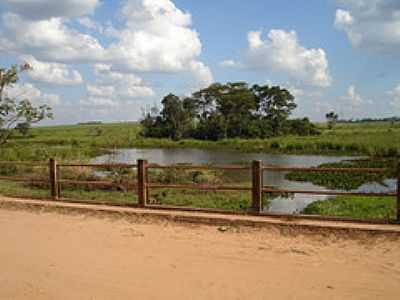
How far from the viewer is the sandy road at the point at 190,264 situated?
4789 millimetres

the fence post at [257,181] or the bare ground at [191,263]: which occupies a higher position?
the fence post at [257,181]

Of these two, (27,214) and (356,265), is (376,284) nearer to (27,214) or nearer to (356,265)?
(356,265)

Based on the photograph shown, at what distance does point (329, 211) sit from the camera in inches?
467

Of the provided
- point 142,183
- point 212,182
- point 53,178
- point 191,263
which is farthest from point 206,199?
point 191,263

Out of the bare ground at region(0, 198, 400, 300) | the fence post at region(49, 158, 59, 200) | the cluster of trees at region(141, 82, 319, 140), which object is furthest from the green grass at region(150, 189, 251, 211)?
the cluster of trees at region(141, 82, 319, 140)

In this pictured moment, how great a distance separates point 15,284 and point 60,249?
1.51 meters

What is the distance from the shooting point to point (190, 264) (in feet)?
18.7

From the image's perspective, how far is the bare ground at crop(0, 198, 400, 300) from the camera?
479cm

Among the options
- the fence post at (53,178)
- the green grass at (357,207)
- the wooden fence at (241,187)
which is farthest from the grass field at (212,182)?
the wooden fence at (241,187)

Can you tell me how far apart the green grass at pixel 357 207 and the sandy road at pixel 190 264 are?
17.3 feet

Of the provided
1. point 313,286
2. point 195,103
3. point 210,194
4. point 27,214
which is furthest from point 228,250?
point 195,103

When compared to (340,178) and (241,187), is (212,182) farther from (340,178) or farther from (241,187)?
(241,187)

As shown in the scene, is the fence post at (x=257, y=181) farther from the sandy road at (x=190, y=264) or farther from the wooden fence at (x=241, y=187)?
the sandy road at (x=190, y=264)

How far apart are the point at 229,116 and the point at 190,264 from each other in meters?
64.4
